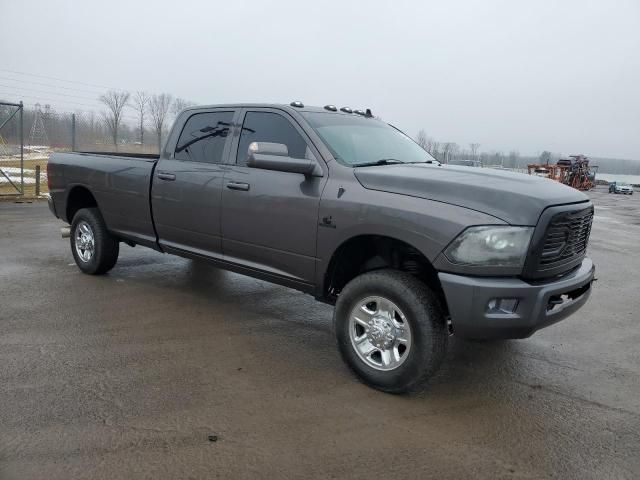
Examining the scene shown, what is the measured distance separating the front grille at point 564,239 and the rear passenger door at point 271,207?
1.58m

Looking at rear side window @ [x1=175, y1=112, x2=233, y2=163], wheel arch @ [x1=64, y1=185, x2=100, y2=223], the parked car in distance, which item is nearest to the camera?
rear side window @ [x1=175, y1=112, x2=233, y2=163]

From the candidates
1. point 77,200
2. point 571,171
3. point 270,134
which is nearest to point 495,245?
point 270,134

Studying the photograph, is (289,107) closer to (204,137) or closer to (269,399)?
(204,137)

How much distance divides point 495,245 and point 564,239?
1.97ft

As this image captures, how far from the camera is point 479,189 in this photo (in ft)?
10.6

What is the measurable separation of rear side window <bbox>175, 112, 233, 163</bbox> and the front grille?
A: 2848 millimetres

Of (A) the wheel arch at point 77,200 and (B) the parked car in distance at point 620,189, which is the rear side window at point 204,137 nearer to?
(A) the wheel arch at point 77,200

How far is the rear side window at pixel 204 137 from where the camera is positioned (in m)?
4.80

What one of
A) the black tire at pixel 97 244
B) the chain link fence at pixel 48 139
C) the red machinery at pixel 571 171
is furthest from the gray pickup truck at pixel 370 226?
the red machinery at pixel 571 171

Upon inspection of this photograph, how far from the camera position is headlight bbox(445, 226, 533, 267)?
9.98 feet

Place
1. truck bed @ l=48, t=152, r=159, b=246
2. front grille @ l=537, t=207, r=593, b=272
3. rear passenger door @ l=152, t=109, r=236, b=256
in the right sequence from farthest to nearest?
truck bed @ l=48, t=152, r=159, b=246 → rear passenger door @ l=152, t=109, r=236, b=256 → front grille @ l=537, t=207, r=593, b=272

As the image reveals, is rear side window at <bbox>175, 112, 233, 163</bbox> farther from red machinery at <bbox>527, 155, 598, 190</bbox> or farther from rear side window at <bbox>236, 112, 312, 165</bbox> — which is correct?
red machinery at <bbox>527, 155, 598, 190</bbox>

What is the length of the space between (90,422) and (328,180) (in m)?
2.21

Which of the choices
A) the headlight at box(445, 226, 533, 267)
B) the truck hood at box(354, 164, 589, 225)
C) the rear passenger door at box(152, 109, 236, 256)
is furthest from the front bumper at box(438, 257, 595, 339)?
the rear passenger door at box(152, 109, 236, 256)
